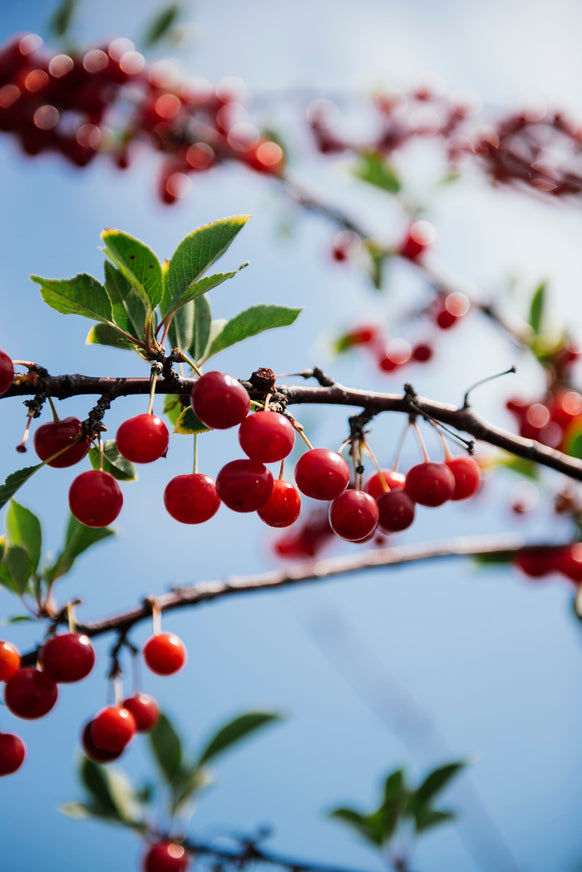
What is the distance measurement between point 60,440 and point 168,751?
1967 mm

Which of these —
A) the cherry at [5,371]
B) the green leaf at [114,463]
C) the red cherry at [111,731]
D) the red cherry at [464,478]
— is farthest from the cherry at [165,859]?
the cherry at [5,371]

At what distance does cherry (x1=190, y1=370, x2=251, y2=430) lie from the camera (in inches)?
41.4

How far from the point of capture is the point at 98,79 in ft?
14.2

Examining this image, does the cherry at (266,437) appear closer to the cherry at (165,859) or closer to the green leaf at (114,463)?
the green leaf at (114,463)

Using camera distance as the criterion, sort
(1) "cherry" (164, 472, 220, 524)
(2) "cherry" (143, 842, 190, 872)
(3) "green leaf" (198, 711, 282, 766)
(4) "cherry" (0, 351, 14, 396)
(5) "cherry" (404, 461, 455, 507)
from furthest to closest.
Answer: (3) "green leaf" (198, 711, 282, 766) < (2) "cherry" (143, 842, 190, 872) < (5) "cherry" (404, 461, 455, 507) < (1) "cherry" (164, 472, 220, 524) < (4) "cherry" (0, 351, 14, 396)

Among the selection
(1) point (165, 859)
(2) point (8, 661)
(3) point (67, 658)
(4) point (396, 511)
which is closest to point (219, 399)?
(4) point (396, 511)

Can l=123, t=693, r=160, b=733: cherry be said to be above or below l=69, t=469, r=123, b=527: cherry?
below

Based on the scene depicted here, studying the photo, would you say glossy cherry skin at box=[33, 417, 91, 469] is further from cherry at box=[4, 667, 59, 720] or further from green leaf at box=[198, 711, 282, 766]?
green leaf at box=[198, 711, 282, 766]

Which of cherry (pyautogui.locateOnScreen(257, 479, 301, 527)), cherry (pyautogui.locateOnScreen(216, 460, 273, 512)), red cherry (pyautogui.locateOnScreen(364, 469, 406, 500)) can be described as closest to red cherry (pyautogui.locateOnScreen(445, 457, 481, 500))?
red cherry (pyautogui.locateOnScreen(364, 469, 406, 500))

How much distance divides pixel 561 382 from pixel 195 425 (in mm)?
2706

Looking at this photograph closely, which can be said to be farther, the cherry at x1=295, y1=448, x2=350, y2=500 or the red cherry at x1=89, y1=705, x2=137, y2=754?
the red cherry at x1=89, y1=705, x2=137, y2=754

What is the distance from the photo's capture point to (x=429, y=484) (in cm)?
138

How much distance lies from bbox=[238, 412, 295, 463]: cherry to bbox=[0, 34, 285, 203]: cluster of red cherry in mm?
3639

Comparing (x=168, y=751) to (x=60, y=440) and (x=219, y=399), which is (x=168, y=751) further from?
(x=219, y=399)
